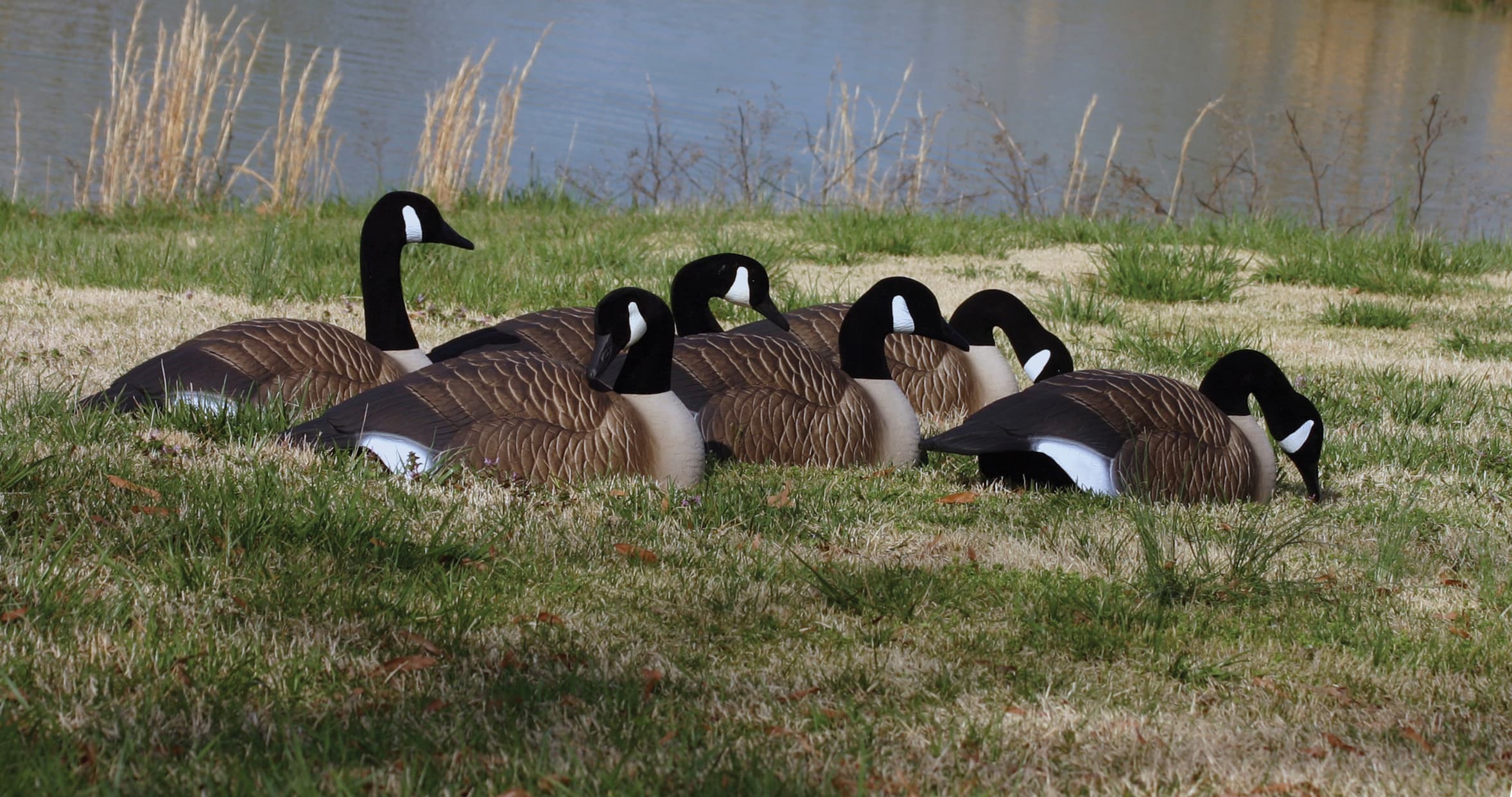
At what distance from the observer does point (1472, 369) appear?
782 centimetres

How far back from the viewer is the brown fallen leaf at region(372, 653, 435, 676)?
118 inches

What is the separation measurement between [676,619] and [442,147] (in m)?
9.18

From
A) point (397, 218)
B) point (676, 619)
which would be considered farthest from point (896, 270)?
point (676, 619)

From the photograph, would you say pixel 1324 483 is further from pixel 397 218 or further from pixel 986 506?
pixel 397 218

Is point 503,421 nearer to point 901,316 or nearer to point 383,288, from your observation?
point 383,288

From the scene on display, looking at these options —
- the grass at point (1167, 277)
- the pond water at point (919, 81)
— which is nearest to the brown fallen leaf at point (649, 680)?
the grass at point (1167, 277)

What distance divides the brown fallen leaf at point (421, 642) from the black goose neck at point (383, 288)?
2791 millimetres

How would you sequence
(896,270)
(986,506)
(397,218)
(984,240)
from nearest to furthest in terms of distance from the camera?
(986,506), (397,218), (896,270), (984,240)

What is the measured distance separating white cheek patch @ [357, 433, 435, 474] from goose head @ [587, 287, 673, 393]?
62cm

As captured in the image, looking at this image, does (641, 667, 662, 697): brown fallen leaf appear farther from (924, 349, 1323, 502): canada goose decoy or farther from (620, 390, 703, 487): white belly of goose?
(924, 349, 1323, 502): canada goose decoy

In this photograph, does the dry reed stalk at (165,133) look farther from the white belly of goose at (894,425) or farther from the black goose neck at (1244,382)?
the black goose neck at (1244,382)

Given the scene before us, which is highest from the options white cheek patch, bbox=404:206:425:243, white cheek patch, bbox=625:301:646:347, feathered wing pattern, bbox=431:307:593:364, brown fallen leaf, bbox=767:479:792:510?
white cheek patch, bbox=404:206:425:243

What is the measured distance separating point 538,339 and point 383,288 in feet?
2.25

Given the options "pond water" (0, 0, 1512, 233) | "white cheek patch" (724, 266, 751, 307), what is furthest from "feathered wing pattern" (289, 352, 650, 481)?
"pond water" (0, 0, 1512, 233)
